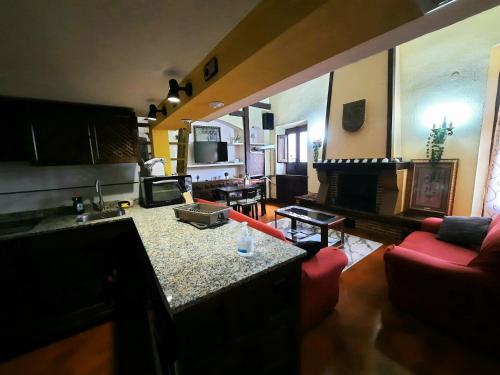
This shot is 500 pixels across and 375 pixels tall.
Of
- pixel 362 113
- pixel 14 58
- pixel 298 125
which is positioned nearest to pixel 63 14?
pixel 14 58

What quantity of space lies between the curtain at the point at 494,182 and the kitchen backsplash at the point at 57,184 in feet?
15.6

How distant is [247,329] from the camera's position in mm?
923

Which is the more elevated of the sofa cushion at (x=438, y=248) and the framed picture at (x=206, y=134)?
the framed picture at (x=206, y=134)

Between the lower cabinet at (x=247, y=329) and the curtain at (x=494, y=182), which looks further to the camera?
the curtain at (x=494, y=182)

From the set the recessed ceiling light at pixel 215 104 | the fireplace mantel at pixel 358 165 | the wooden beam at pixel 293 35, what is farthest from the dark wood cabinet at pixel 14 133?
the fireplace mantel at pixel 358 165

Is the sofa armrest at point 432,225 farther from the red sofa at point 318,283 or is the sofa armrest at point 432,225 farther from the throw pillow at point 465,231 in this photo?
the red sofa at point 318,283

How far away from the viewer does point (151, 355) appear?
1522 millimetres

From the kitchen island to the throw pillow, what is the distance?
2.08 meters

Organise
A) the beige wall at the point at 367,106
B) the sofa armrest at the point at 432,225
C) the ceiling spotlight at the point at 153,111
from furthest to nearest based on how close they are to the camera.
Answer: the beige wall at the point at 367,106 → the sofa armrest at the point at 432,225 → the ceiling spotlight at the point at 153,111

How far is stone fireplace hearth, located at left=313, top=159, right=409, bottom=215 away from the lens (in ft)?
11.4

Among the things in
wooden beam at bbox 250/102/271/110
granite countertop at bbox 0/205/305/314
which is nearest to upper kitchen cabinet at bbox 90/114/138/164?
granite countertop at bbox 0/205/305/314

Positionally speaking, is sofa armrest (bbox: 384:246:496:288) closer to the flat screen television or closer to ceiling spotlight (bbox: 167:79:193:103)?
ceiling spotlight (bbox: 167:79:193:103)

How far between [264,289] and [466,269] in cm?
145

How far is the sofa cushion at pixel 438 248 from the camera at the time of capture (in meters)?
1.84
